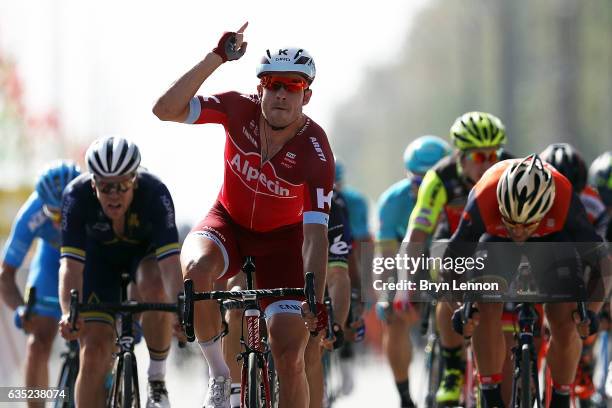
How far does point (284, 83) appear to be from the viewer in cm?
879

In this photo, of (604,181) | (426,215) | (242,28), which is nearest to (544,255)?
(426,215)

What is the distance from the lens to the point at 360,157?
15088 centimetres

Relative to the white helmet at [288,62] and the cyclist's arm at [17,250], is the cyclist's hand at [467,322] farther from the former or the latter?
the cyclist's arm at [17,250]

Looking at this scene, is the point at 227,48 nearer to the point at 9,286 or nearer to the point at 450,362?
the point at 9,286

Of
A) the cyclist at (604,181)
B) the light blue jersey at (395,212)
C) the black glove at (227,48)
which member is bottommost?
the black glove at (227,48)

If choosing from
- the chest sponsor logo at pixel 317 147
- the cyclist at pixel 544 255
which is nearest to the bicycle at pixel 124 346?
the chest sponsor logo at pixel 317 147

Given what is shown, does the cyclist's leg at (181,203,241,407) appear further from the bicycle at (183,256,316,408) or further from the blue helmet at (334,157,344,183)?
the blue helmet at (334,157,344,183)

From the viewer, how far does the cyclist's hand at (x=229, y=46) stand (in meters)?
Answer: 8.57

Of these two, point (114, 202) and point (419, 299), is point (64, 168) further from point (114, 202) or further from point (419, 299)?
point (419, 299)

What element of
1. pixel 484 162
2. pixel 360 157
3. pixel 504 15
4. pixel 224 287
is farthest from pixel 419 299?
pixel 360 157

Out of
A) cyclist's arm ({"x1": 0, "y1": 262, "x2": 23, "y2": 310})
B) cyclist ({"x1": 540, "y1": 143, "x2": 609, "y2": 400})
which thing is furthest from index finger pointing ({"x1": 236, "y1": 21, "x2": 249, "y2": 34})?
cyclist's arm ({"x1": 0, "y1": 262, "x2": 23, "y2": 310})

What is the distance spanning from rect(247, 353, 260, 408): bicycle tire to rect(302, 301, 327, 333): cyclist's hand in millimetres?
414

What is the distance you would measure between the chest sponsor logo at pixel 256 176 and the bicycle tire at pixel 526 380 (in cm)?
176

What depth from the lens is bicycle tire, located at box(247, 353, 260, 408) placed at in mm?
8227
